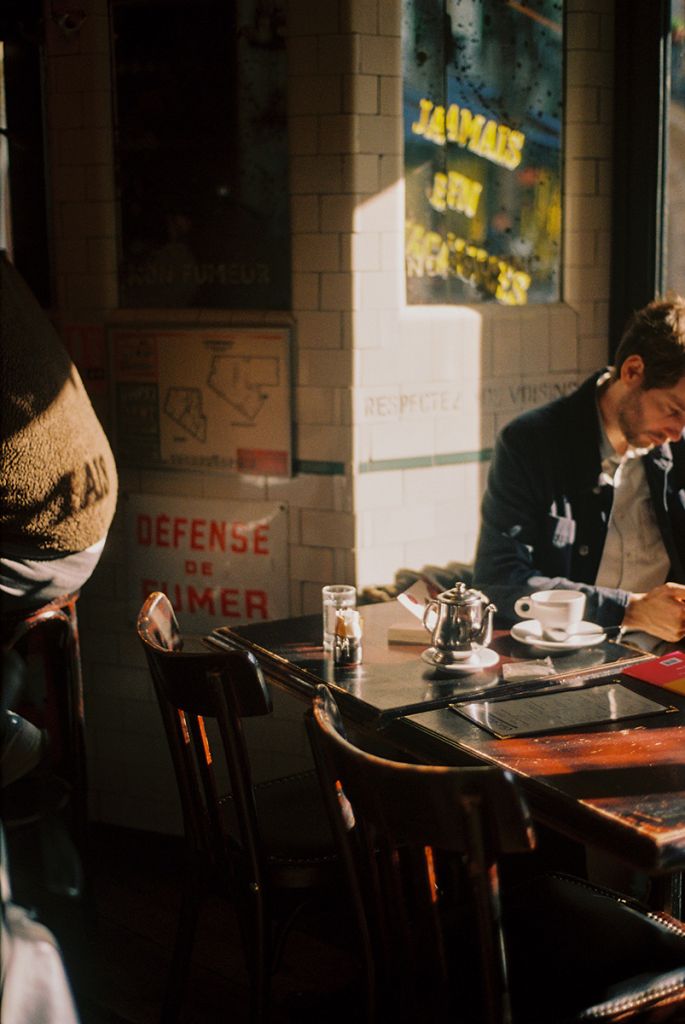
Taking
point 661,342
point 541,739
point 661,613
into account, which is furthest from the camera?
point 661,342

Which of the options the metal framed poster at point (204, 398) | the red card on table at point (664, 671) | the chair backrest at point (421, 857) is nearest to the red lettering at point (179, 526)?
the metal framed poster at point (204, 398)

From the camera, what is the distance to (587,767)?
2033 mm

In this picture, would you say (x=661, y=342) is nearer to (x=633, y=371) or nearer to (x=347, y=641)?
(x=633, y=371)

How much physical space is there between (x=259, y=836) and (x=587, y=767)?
70 cm

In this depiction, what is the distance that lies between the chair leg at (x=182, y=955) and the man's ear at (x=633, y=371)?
1615mm

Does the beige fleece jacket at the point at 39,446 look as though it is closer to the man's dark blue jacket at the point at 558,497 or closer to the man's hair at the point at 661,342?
the man's dark blue jacket at the point at 558,497

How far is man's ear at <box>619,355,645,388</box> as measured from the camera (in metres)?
3.12

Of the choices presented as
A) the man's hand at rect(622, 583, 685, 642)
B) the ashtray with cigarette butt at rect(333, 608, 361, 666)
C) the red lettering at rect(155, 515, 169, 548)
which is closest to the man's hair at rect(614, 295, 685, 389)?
the man's hand at rect(622, 583, 685, 642)

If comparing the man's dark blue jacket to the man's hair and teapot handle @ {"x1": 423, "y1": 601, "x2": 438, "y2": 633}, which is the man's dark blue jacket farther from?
teapot handle @ {"x1": 423, "y1": 601, "x2": 438, "y2": 633}

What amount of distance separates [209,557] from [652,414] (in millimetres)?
1336

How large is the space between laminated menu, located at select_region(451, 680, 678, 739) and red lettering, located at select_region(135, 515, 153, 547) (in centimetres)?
160

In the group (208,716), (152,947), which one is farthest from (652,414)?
(152,947)

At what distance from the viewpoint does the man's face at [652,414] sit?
308cm

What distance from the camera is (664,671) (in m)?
2.52
